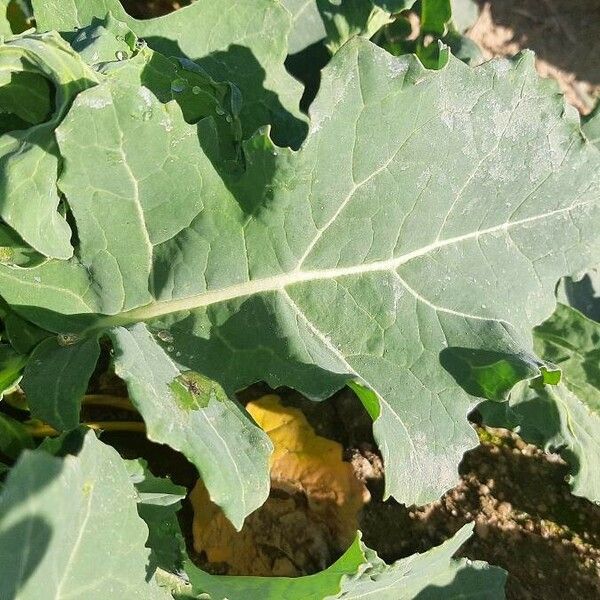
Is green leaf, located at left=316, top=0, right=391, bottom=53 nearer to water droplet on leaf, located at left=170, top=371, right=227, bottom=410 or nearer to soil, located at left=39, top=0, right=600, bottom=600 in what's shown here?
soil, located at left=39, top=0, right=600, bottom=600

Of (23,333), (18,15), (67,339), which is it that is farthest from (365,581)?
(18,15)

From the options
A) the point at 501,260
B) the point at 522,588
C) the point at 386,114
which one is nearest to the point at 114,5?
the point at 386,114

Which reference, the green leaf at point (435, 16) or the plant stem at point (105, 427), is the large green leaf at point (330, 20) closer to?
the green leaf at point (435, 16)

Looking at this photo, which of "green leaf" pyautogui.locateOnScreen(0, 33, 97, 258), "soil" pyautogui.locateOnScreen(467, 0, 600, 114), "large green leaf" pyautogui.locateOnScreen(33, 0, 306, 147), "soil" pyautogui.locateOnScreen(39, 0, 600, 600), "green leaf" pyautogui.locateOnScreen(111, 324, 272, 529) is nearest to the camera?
"green leaf" pyautogui.locateOnScreen(111, 324, 272, 529)

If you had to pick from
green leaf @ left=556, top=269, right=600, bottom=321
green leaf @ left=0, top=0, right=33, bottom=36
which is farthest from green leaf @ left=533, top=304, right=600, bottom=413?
green leaf @ left=0, top=0, right=33, bottom=36

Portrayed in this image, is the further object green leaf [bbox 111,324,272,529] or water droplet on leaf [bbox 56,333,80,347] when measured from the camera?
water droplet on leaf [bbox 56,333,80,347]

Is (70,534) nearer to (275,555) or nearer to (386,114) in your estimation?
(386,114)

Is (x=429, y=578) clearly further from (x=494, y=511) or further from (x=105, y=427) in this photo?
(x=105, y=427)
